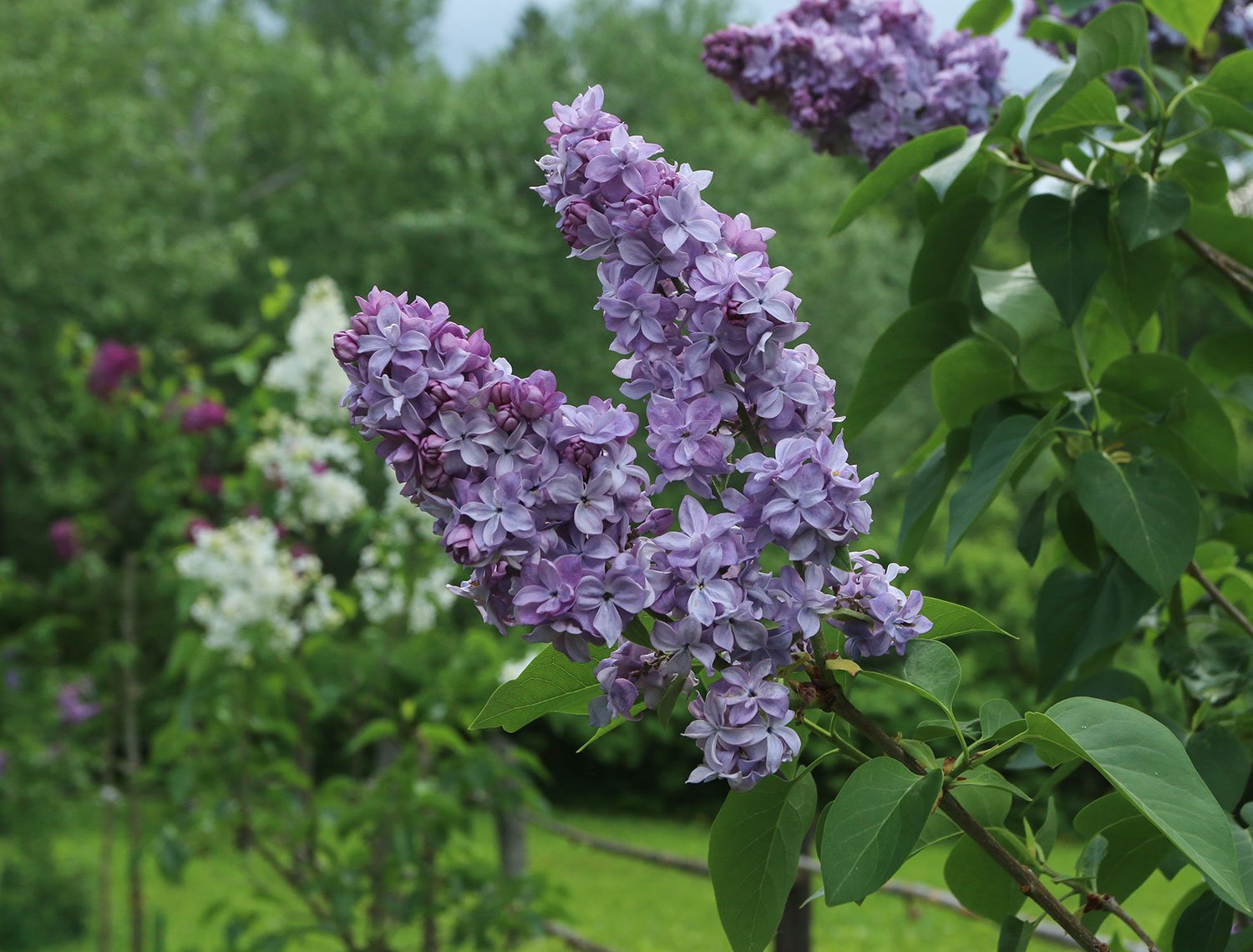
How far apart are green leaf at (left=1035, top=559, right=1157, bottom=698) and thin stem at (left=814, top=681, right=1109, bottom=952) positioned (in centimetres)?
39

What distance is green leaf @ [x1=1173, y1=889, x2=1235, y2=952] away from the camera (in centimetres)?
81

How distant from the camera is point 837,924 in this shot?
5.68m

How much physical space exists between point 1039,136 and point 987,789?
25.1 inches

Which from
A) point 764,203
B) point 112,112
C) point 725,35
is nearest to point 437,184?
point 764,203

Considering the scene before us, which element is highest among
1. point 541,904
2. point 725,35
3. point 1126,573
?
point 725,35

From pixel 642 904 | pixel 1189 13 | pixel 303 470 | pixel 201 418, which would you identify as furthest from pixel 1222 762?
pixel 642 904

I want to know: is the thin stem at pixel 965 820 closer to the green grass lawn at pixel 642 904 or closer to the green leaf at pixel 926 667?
the green leaf at pixel 926 667

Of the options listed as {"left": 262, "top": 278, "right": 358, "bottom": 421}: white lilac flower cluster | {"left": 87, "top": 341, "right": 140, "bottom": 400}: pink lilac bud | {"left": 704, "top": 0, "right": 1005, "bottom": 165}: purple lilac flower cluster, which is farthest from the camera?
{"left": 87, "top": 341, "right": 140, "bottom": 400}: pink lilac bud

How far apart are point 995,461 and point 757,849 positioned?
0.42 m

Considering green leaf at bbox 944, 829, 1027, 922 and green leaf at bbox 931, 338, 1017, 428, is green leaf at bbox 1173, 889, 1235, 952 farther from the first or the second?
green leaf at bbox 931, 338, 1017, 428

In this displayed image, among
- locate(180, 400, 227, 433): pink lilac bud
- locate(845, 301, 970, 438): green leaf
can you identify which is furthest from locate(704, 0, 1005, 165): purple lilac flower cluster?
locate(180, 400, 227, 433): pink lilac bud

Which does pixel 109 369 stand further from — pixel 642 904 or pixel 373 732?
pixel 642 904

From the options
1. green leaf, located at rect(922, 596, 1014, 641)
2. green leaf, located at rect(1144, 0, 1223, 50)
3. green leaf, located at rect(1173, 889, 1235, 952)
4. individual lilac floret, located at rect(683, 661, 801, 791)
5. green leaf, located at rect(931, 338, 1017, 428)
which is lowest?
green leaf, located at rect(1173, 889, 1235, 952)

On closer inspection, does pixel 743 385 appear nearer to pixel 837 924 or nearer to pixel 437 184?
pixel 837 924
